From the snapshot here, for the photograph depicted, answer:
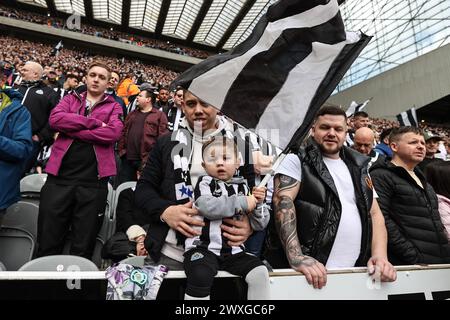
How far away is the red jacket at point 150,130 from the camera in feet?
13.1

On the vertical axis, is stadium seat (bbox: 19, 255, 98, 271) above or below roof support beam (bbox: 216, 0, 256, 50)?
below

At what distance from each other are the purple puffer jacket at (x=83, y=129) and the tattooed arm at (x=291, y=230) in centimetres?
147

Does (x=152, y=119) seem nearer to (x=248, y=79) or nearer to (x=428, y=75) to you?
(x=248, y=79)

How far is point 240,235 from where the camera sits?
1.65m

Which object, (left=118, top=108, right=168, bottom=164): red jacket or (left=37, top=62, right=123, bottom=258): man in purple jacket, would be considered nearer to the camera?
(left=37, top=62, right=123, bottom=258): man in purple jacket

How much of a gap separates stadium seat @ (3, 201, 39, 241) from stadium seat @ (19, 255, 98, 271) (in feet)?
3.91

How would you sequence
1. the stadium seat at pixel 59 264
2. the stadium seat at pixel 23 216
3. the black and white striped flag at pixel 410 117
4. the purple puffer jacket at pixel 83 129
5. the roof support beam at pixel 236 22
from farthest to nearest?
1. the roof support beam at pixel 236 22
2. the black and white striped flag at pixel 410 117
3. the stadium seat at pixel 23 216
4. the purple puffer jacket at pixel 83 129
5. the stadium seat at pixel 59 264

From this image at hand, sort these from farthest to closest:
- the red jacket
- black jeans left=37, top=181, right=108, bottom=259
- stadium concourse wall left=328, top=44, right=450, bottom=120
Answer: stadium concourse wall left=328, top=44, right=450, bottom=120 → the red jacket → black jeans left=37, top=181, right=108, bottom=259

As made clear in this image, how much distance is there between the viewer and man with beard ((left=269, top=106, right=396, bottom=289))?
6.49ft

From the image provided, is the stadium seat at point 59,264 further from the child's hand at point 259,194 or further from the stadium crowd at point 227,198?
the child's hand at point 259,194

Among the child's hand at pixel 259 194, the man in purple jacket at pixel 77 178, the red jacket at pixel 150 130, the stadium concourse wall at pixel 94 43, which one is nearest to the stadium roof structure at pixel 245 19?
the stadium concourse wall at pixel 94 43

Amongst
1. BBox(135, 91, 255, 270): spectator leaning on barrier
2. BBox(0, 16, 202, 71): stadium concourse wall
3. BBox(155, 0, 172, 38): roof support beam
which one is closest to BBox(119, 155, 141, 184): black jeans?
BBox(135, 91, 255, 270): spectator leaning on barrier

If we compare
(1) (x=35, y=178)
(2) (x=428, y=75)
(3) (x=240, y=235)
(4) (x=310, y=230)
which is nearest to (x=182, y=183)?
(3) (x=240, y=235)

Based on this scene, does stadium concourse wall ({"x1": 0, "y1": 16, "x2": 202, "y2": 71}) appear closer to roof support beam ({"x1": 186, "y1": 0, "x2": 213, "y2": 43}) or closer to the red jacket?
roof support beam ({"x1": 186, "y1": 0, "x2": 213, "y2": 43})
